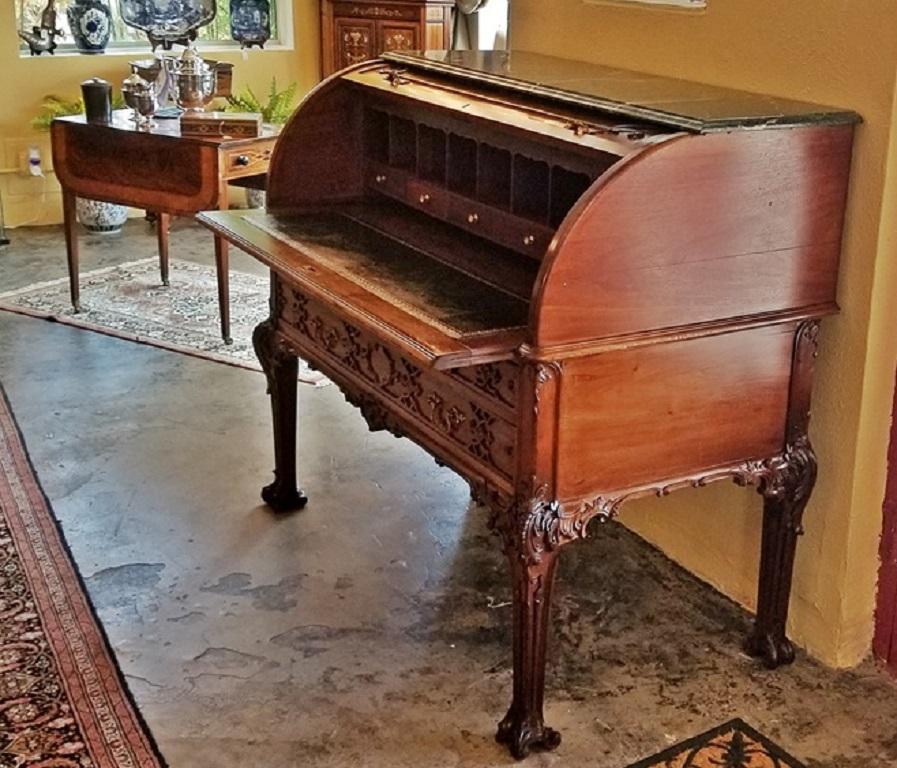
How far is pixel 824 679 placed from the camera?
228 cm

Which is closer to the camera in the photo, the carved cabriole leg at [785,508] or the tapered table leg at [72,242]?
the carved cabriole leg at [785,508]

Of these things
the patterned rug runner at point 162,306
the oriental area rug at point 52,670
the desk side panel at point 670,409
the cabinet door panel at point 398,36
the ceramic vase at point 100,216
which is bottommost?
the oriental area rug at point 52,670

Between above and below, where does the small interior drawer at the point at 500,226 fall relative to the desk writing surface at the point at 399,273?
above

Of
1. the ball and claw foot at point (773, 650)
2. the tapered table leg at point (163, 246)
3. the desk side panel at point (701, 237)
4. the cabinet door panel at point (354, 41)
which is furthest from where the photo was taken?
the cabinet door panel at point (354, 41)

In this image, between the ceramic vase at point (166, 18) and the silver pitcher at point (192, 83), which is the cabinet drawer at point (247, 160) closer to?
the silver pitcher at point (192, 83)

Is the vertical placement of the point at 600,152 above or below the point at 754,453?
above

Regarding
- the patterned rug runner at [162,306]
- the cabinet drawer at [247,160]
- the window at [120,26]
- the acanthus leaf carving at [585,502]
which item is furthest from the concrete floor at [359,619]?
the window at [120,26]

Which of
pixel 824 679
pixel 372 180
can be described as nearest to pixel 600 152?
pixel 372 180

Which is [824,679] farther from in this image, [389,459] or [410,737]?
[389,459]

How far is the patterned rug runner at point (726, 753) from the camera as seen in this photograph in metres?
2.04

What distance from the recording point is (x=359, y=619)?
2.49 m

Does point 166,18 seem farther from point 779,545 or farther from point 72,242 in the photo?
point 779,545

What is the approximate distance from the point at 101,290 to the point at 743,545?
304 centimetres

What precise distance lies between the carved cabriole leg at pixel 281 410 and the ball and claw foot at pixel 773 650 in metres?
1.18
